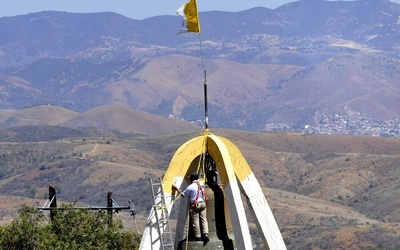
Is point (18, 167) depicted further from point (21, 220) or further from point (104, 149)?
point (21, 220)

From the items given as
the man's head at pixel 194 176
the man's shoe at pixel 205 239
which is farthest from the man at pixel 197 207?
the man's head at pixel 194 176

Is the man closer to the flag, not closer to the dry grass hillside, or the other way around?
the flag

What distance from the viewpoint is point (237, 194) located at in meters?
19.3

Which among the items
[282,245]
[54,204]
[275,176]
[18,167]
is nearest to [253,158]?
[275,176]

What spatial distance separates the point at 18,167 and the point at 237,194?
565 feet

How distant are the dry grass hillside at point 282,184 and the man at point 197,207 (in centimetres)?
7075

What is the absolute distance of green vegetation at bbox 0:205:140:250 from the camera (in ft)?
91.2

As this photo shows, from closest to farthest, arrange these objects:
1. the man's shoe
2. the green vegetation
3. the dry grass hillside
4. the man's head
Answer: the man's shoe, the man's head, the green vegetation, the dry grass hillside

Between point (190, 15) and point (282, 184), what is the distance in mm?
158486

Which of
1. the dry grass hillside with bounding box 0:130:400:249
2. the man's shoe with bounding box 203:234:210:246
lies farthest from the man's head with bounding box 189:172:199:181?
the dry grass hillside with bounding box 0:130:400:249

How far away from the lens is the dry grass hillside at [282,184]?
104 metres

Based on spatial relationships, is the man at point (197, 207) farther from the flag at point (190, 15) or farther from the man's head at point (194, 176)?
the flag at point (190, 15)

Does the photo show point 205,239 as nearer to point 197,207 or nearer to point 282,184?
point 197,207

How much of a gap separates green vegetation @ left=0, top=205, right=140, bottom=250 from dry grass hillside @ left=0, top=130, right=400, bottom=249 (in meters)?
61.3
